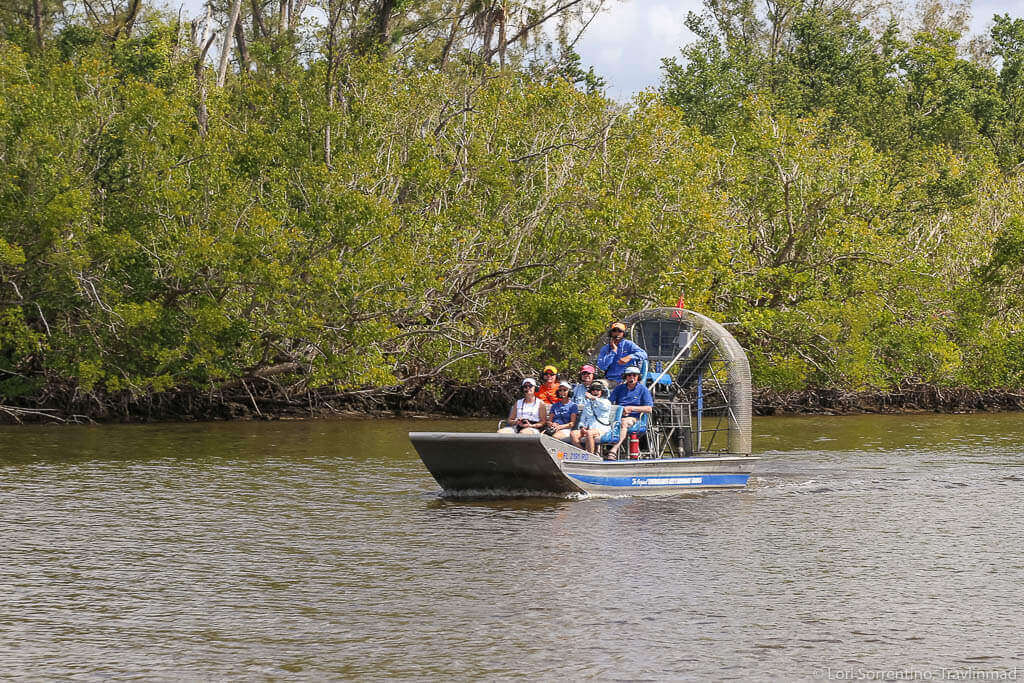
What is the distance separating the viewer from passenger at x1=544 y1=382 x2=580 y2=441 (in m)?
17.7

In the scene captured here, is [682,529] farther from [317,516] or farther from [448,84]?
[448,84]

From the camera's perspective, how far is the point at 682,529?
15.4m

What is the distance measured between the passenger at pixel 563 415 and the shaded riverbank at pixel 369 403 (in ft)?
46.3

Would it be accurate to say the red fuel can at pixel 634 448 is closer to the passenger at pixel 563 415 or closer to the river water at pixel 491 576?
the river water at pixel 491 576

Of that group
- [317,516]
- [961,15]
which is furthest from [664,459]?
[961,15]

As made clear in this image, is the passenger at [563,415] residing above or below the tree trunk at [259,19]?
below

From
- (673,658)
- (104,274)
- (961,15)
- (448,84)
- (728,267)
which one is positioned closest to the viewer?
(673,658)

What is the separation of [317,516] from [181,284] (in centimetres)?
1470

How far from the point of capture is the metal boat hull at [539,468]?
16719mm

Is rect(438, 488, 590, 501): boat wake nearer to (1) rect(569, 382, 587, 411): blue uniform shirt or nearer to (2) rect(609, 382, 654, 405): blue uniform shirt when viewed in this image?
(1) rect(569, 382, 587, 411): blue uniform shirt

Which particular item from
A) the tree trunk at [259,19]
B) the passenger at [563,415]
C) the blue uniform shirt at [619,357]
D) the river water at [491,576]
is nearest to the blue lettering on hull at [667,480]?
the river water at [491,576]

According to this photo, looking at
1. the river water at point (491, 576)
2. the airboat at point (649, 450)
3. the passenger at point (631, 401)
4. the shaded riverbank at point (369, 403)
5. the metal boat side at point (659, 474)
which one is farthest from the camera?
the shaded riverbank at point (369, 403)

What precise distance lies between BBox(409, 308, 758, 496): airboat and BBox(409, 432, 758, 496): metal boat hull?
0.04 feet

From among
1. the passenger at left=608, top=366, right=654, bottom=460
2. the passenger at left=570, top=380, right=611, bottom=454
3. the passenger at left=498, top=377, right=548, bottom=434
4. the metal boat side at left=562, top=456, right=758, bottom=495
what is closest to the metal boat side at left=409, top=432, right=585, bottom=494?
the metal boat side at left=562, top=456, right=758, bottom=495
